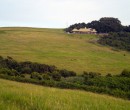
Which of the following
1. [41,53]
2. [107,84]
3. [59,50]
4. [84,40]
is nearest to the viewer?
[107,84]

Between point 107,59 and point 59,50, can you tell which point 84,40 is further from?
point 107,59

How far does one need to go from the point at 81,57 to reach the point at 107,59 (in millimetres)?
6367

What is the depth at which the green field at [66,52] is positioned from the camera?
70.6 meters

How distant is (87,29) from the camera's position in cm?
13300

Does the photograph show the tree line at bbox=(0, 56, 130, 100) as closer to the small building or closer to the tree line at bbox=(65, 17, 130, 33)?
the tree line at bbox=(65, 17, 130, 33)

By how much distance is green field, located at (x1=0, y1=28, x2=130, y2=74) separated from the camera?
70.6 meters

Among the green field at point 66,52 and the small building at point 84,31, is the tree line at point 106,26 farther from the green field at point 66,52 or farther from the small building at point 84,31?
the green field at point 66,52

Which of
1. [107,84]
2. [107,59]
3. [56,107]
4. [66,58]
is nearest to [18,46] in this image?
[66,58]

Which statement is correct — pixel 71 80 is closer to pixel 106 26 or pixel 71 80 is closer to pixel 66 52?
pixel 66 52

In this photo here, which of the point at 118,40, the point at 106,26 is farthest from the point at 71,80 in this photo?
the point at 106,26

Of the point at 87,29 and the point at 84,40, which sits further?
the point at 87,29

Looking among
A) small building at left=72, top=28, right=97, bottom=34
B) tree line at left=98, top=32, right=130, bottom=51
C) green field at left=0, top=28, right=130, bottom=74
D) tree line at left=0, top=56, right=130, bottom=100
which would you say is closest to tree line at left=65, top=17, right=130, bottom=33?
small building at left=72, top=28, right=97, bottom=34

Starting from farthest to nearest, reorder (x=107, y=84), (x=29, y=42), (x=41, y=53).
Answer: (x=29, y=42) → (x=41, y=53) → (x=107, y=84)

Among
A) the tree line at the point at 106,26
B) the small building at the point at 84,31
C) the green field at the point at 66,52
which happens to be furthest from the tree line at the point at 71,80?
the small building at the point at 84,31
